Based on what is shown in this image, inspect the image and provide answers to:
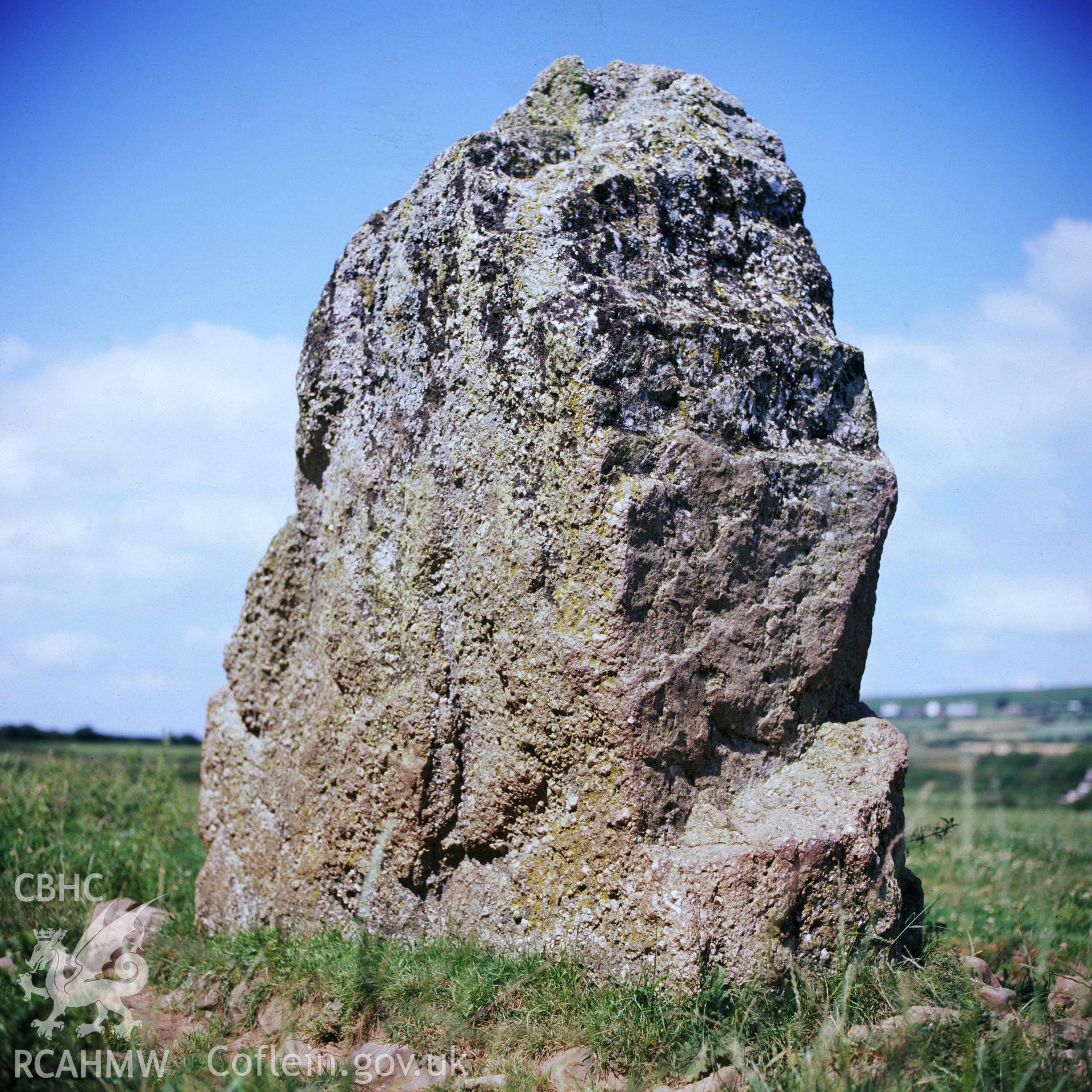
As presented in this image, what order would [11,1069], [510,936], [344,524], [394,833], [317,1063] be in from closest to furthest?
[11,1069] < [317,1063] < [510,936] < [394,833] < [344,524]

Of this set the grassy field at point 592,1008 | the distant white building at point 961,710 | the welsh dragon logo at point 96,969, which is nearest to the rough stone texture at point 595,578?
the grassy field at point 592,1008

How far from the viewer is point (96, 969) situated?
4.55 m

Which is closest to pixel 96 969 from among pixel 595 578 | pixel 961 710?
pixel 595 578

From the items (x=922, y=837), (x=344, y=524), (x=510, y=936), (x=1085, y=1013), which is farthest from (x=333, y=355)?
(x=1085, y=1013)

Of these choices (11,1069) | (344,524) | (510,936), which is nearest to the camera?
(11,1069)

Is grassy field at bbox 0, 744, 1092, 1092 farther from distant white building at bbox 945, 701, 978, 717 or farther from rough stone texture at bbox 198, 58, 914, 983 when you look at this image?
distant white building at bbox 945, 701, 978, 717

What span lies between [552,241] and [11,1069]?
11.7 ft

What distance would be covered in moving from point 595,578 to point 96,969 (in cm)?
322

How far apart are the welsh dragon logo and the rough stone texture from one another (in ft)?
1.88

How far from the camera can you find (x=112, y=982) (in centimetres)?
438

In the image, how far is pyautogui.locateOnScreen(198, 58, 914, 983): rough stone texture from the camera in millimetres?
3648

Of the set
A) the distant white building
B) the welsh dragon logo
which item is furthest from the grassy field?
the distant white building

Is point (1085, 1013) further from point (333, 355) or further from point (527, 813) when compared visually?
point (333, 355)

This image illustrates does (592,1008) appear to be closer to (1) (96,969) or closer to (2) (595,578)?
(2) (595,578)
